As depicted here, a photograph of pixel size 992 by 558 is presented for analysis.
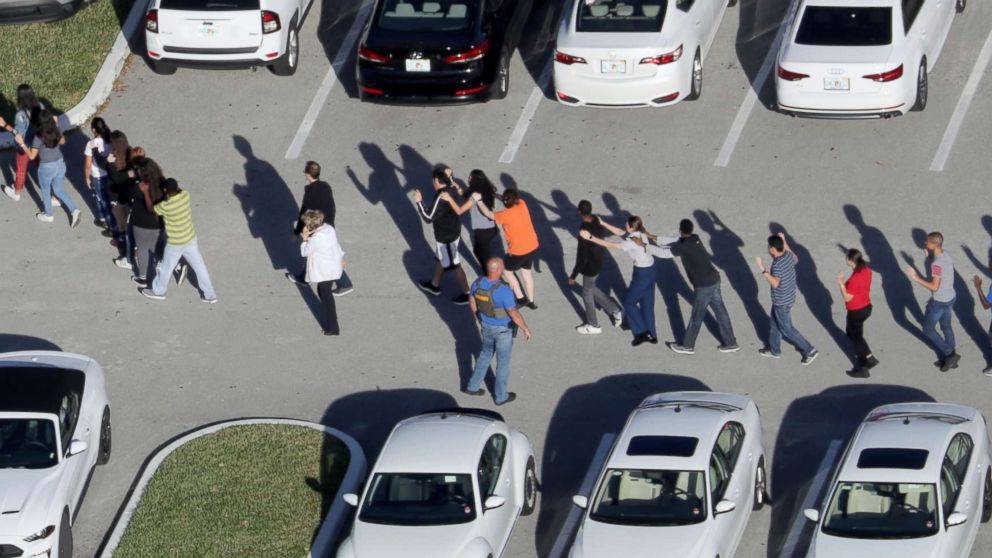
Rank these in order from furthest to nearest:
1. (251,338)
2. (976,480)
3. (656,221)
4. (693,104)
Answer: (693,104) → (656,221) → (251,338) → (976,480)

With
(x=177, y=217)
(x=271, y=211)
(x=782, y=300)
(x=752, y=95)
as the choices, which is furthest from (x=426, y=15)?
(x=782, y=300)

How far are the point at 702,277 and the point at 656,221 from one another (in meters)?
2.55

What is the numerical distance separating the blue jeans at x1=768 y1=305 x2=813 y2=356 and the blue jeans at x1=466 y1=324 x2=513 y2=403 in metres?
2.74

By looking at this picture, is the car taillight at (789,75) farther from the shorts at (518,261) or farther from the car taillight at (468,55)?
the shorts at (518,261)

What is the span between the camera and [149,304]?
2067 cm

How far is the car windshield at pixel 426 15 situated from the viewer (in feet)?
76.2

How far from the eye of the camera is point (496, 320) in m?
18.4

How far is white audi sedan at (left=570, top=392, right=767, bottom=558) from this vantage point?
52.3 feet

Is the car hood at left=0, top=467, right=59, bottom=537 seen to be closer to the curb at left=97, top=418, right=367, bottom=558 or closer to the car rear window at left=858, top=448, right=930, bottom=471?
the curb at left=97, top=418, right=367, bottom=558

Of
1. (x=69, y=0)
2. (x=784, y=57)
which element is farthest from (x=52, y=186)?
(x=784, y=57)

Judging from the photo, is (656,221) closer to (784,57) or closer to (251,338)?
(784,57)

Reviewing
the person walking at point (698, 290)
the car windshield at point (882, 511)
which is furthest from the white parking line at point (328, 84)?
the car windshield at point (882, 511)

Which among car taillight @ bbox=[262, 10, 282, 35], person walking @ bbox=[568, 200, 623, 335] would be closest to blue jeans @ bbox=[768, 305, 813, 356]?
person walking @ bbox=[568, 200, 623, 335]

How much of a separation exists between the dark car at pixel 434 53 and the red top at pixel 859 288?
630 centimetres
